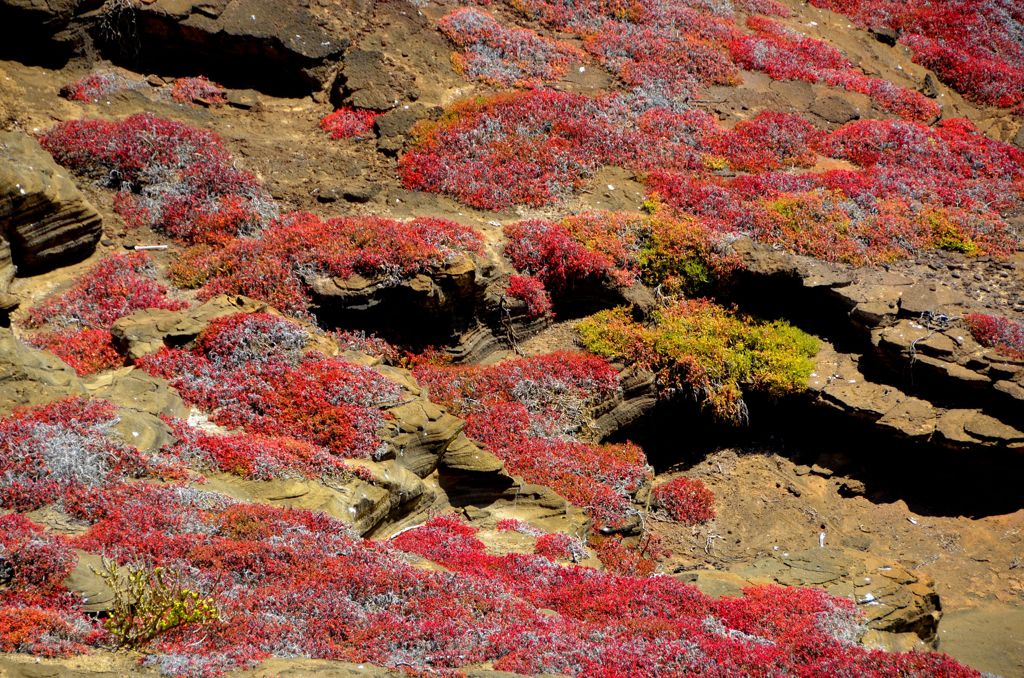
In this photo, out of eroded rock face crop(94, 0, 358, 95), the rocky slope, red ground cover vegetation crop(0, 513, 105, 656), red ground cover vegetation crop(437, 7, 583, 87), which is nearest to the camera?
red ground cover vegetation crop(0, 513, 105, 656)

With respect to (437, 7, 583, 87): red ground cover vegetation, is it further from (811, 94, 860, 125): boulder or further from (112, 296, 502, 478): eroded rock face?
(112, 296, 502, 478): eroded rock face

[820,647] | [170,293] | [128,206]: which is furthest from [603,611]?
[128,206]

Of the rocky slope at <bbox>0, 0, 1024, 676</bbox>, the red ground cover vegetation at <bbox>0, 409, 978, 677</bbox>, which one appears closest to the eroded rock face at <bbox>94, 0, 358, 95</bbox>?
the rocky slope at <bbox>0, 0, 1024, 676</bbox>

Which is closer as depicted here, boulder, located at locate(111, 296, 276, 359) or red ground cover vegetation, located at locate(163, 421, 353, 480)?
red ground cover vegetation, located at locate(163, 421, 353, 480)

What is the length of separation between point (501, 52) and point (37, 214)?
13.9m

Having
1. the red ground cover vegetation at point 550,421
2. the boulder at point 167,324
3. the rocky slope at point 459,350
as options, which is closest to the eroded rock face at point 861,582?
the rocky slope at point 459,350

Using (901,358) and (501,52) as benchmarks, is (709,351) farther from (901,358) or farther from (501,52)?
(501,52)

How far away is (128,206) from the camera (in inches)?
746

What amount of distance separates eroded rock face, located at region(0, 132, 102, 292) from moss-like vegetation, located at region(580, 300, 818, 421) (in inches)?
399

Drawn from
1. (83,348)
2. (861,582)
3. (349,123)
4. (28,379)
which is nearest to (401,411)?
(28,379)

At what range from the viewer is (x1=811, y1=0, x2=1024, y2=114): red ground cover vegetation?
1179 inches

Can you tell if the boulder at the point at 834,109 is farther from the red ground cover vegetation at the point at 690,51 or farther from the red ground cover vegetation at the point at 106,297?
the red ground cover vegetation at the point at 106,297

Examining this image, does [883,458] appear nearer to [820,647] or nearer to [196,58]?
[820,647]

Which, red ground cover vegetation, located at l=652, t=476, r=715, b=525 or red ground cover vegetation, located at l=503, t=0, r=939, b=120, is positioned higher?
red ground cover vegetation, located at l=503, t=0, r=939, b=120
